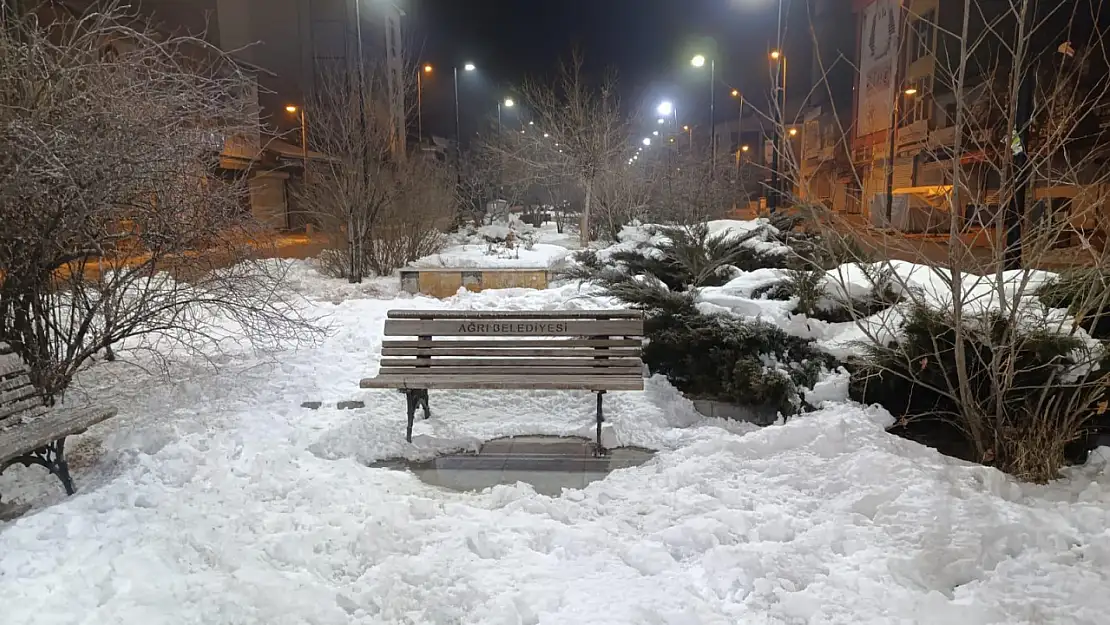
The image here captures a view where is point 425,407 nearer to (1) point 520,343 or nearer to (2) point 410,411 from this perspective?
(2) point 410,411

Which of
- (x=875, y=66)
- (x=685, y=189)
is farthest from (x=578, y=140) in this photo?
(x=875, y=66)

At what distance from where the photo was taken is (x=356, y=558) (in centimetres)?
366

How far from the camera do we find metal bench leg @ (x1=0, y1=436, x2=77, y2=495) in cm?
424

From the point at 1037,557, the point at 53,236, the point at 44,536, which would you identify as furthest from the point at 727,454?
the point at 53,236

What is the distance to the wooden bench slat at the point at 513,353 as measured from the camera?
588 centimetres

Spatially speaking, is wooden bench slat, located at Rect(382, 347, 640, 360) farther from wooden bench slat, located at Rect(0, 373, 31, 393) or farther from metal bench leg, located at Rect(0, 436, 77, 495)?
wooden bench slat, located at Rect(0, 373, 31, 393)

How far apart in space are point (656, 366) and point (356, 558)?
146 inches

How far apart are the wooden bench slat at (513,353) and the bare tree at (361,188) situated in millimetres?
9587

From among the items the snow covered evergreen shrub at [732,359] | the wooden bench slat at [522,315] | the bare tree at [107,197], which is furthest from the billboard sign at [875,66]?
the bare tree at [107,197]

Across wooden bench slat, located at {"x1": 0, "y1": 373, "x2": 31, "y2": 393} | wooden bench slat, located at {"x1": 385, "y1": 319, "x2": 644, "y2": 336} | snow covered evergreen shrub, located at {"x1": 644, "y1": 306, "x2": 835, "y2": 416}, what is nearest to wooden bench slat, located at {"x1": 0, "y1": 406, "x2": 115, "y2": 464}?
wooden bench slat, located at {"x1": 0, "y1": 373, "x2": 31, "y2": 393}

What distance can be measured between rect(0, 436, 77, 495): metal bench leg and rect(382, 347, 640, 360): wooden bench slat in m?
2.27

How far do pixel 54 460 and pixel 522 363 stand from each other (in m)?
3.14

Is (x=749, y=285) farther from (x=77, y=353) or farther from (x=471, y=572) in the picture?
(x=77, y=353)

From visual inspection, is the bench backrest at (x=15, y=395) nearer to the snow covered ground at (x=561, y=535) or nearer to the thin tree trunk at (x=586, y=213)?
the snow covered ground at (x=561, y=535)
